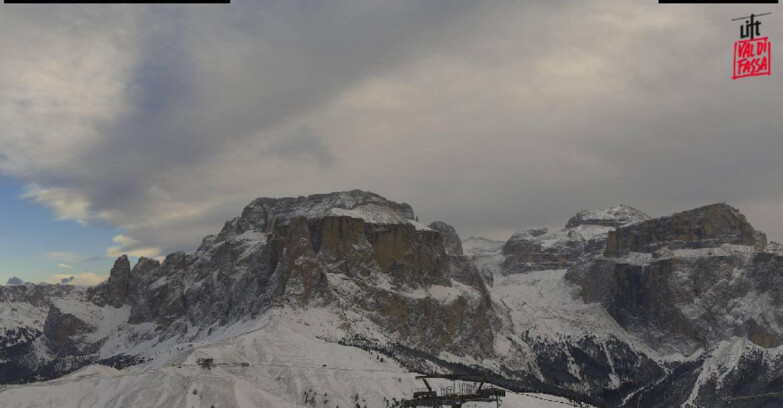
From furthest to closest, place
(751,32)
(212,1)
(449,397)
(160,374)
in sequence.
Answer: (160,374) → (751,32) → (449,397) → (212,1)

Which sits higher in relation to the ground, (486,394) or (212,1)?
(212,1)

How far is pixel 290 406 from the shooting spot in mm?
159875

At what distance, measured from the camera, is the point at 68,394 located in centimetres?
16300

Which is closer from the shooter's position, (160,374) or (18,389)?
(18,389)

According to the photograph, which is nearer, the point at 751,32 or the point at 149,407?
the point at 751,32

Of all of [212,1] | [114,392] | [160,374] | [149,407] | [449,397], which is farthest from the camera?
[160,374]

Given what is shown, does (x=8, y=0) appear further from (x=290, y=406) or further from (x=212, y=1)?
(x=290, y=406)

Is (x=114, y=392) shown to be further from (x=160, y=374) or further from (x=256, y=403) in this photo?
(x=256, y=403)

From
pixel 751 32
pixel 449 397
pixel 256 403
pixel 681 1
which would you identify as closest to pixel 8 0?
pixel 449 397

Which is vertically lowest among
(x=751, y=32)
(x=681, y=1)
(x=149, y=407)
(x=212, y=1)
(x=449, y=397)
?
(x=149, y=407)

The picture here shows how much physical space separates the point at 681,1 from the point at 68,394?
143882 millimetres

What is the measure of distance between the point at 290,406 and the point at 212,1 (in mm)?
112736

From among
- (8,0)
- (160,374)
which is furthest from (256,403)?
(8,0)

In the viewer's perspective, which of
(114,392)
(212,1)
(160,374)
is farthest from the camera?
(160,374)
